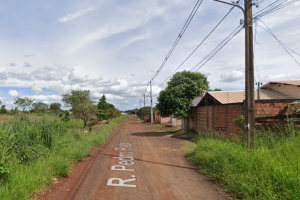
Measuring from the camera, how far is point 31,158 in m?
5.70

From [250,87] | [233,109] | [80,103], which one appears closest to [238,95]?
[233,109]

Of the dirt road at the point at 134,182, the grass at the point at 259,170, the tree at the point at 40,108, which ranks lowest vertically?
the dirt road at the point at 134,182

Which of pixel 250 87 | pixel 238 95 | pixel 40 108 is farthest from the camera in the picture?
pixel 40 108

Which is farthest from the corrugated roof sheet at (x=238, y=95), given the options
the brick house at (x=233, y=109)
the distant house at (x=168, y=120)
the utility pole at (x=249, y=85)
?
the utility pole at (x=249, y=85)

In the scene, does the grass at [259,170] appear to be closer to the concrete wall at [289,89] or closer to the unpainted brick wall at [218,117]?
the unpainted brick wall at [218,117]

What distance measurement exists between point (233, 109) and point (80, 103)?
1472 centimetres

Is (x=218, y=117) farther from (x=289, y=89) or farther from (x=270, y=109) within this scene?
(x=289, y=89)

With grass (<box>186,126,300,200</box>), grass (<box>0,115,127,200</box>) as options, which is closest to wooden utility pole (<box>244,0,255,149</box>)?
grass (<box>186,126,300,200</box>)

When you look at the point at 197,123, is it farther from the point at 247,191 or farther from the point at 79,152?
the point at 247,191

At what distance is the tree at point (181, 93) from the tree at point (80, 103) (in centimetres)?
696

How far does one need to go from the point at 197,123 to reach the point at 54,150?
12.8 m

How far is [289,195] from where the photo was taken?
3.59 m

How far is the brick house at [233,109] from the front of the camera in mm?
9414

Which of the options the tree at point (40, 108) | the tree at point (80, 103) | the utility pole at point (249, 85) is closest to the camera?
the utility pole at point (249, 85)
